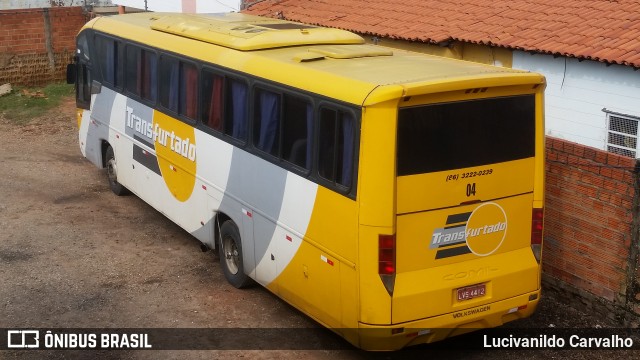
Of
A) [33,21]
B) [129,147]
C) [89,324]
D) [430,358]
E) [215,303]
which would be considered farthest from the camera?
[33,21]

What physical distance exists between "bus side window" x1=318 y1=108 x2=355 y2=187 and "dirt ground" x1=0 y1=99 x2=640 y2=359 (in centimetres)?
200

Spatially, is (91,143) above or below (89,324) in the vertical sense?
above

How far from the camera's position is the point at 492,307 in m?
8.17

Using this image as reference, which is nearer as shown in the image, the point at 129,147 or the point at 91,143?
the point at 129,147

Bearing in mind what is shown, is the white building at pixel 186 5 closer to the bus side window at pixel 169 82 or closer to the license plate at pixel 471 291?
the bus side window at pixel 169 82

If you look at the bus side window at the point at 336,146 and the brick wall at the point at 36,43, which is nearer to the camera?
the bus side window at the point at 336,146

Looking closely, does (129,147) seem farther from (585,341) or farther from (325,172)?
(585,341)

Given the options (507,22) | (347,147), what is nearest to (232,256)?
(347,147)

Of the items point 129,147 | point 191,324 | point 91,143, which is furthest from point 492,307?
point 91,143

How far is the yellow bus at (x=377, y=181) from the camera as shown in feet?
24.7

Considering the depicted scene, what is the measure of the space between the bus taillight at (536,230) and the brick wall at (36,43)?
16801mm

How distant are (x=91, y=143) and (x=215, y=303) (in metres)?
5.75

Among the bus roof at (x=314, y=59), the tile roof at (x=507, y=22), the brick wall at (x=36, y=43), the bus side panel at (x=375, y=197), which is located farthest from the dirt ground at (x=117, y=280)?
the brick wall at (x=36, y=43)

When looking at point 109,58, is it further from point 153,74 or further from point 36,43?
point 36,43
